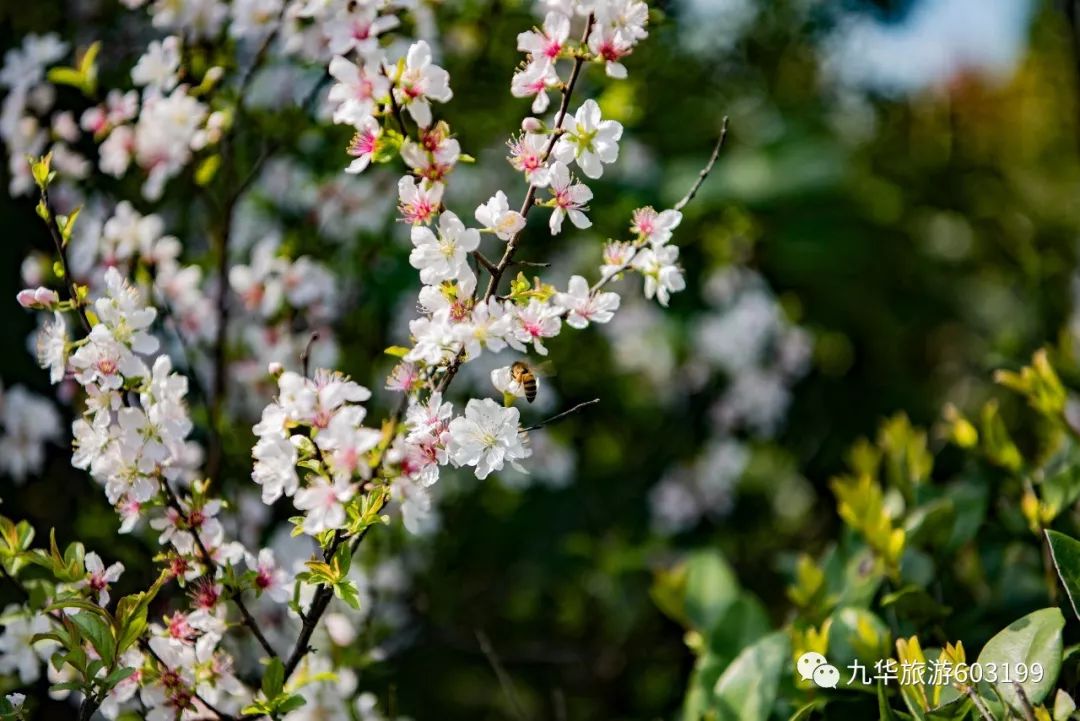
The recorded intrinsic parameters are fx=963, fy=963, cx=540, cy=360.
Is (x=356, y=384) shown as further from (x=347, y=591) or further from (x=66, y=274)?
(x=66, y=274)

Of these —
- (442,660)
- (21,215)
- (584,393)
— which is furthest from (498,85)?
(442,660)

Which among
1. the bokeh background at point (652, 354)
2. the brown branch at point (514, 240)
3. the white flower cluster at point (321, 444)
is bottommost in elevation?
the bokeh background at point (652, 354)

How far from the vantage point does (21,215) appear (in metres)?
2.25

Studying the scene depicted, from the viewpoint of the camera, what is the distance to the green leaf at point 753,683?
1324 mm

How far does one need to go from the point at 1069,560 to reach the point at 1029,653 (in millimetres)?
122

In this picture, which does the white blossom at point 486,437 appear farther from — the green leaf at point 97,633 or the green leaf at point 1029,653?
the green leaf at point 1029,653

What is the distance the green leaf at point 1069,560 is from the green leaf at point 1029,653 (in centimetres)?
3

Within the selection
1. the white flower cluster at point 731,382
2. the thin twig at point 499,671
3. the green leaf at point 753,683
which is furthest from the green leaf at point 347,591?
the white flower cluster at point 731,382

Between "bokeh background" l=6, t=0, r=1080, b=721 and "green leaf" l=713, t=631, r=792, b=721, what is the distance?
19.4 inches

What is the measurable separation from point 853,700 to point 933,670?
0.16 m

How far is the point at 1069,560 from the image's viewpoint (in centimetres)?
116

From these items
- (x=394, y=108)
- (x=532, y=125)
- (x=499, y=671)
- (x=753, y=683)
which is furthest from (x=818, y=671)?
(x=394, y=108)

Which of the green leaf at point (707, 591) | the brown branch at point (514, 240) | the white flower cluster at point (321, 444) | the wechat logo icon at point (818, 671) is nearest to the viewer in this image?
the white flower cluster at point (321, 444)

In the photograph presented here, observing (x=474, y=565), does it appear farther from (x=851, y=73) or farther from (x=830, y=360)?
(x=851, y=73)
